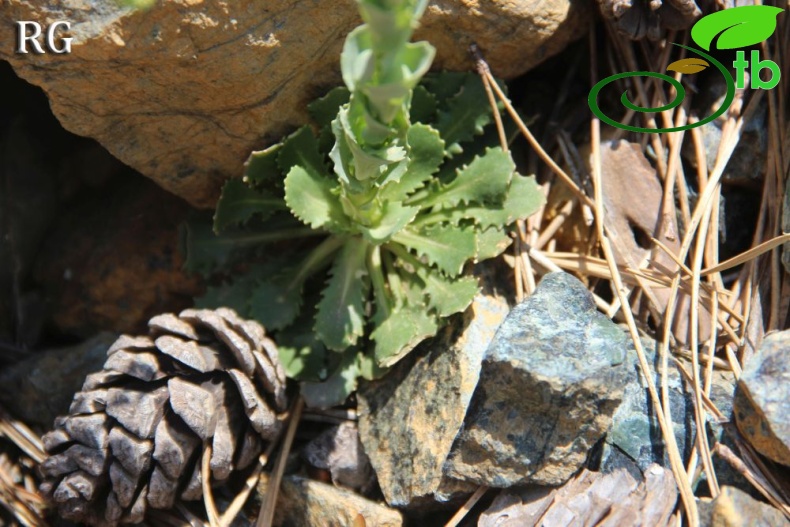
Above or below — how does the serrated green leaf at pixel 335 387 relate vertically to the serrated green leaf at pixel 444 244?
below

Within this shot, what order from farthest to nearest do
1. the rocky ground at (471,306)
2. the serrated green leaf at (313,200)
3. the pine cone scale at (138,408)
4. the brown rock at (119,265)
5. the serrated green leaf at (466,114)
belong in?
the brown rock at (119,265) < the serrated green leaf at (466,114) < the serrated green leaf at (313,200) < the pine cone scale at (138,408) < the rocky ground at (471,306)

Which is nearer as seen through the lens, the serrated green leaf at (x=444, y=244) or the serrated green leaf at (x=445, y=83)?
the serrated green leaf at (x=444, y=244)

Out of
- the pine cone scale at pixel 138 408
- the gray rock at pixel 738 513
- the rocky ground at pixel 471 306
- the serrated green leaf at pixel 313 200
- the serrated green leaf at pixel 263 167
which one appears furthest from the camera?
the serrated green leaf at pixel 263 167

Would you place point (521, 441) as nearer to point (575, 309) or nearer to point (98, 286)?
point (575, 309)

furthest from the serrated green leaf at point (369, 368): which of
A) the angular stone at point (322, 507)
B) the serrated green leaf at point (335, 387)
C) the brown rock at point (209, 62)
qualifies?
the brown rock at point (209, 62)

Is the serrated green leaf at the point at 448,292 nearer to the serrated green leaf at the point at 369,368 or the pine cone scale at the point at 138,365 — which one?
the serrated green leaf at the point at 369,368

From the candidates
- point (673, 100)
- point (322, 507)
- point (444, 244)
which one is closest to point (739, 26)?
point (673, 100)

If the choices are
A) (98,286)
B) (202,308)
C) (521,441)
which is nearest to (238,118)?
(202,308)

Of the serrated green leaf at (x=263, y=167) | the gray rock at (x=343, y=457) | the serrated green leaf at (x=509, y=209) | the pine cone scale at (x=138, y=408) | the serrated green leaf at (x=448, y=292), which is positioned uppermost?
the serrated green leaf at (x=263, y=167)
